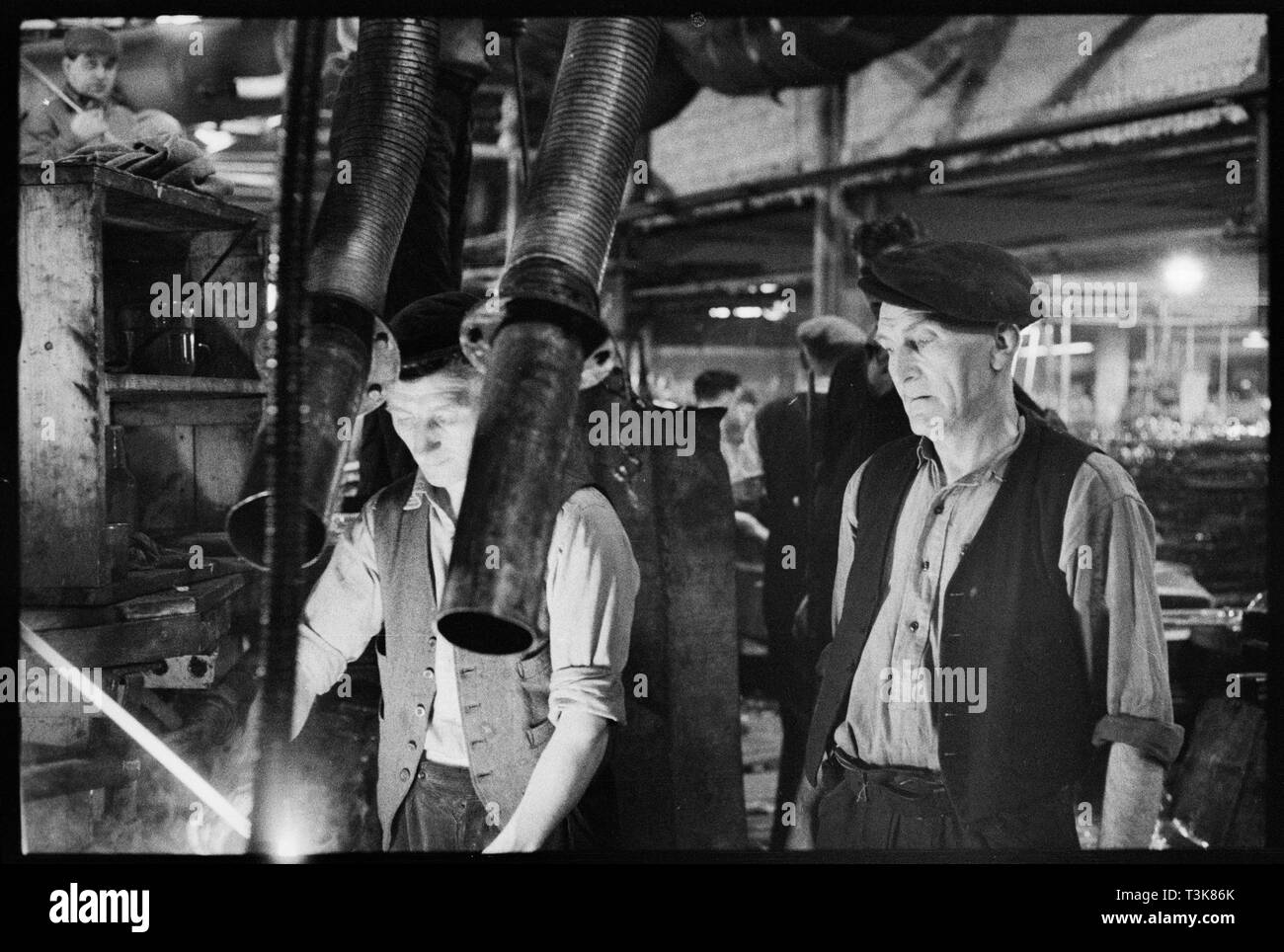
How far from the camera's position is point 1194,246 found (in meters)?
2.62

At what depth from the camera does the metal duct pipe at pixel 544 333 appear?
2.42m

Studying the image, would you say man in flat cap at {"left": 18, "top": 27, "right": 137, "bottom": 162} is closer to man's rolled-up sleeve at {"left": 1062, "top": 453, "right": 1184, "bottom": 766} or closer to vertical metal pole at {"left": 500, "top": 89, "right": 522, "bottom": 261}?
vertical metal pole at {"left": 500, "top": 89, "right": 522, "bottom": 261}

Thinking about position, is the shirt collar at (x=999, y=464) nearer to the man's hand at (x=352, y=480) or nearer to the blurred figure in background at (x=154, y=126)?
the man's hand at (x=352, y=480)

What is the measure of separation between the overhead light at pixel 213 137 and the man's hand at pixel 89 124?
0.22 meters

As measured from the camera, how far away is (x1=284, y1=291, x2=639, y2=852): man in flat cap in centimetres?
253

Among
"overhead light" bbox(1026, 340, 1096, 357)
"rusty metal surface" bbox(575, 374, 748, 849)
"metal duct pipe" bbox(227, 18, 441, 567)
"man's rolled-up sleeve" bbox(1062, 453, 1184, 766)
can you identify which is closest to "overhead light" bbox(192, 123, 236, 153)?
"metal duct pipe" bbox(227, 18, 441, 567)

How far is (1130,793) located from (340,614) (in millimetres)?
1854

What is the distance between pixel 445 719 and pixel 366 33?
1.61 m

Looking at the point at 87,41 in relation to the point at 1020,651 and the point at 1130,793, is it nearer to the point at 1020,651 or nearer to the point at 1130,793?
the point at 1020,651

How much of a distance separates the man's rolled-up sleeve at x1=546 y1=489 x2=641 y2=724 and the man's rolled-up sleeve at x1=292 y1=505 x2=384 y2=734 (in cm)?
45

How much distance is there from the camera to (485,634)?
2504 millimetres

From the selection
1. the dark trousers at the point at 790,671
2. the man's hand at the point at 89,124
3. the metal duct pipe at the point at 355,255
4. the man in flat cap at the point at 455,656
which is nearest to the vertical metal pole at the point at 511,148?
the metal duct pipe at the point at 355,255

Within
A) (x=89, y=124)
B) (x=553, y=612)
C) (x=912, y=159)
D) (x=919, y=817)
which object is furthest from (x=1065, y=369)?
(x=89, y=124)
